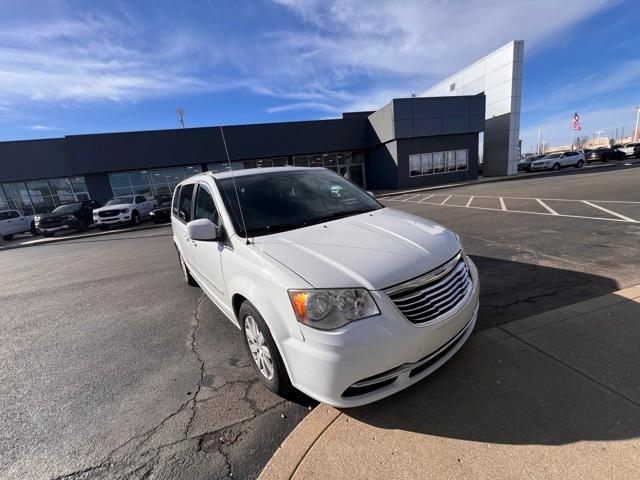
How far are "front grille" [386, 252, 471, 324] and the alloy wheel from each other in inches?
42.5

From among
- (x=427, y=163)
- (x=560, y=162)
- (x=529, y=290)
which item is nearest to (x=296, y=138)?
(x=427, y=163)

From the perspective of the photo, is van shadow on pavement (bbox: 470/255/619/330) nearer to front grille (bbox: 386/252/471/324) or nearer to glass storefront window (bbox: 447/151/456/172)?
front grille (bbox: 386/252/471/324)

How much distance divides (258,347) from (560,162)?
3796 centimetres

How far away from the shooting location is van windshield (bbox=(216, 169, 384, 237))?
2.90 metres

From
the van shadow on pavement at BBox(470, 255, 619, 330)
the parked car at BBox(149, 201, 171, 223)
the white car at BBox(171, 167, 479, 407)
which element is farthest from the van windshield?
→ the parked car at BBox(149, 201, 171, 223)

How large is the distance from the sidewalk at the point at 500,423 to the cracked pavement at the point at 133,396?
Result: 40 centimetres

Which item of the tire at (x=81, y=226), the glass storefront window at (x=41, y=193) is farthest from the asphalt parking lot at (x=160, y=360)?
the glass storefront window at (x=41, y=193)

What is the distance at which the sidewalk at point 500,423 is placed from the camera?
1.76 metres

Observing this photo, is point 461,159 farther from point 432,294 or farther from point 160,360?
point 160,360

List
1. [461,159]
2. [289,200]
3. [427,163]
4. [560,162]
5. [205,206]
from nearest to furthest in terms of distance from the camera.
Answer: [289,200]
[205,206]
[427,163]
[461,159]
[560,162]

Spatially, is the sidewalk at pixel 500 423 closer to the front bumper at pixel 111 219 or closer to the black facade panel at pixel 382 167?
the front bumper at pixel 111 219

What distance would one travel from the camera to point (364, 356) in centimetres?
188

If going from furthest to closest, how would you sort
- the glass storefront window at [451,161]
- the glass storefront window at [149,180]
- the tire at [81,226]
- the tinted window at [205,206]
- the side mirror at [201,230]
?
the glass storefront window at [451,161] < the glass storefront window at [149,180] < the tire at [81,226] < the tinted window at [205,206] < the side mirror at [201,230]

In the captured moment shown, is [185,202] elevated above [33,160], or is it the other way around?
[33,160]
